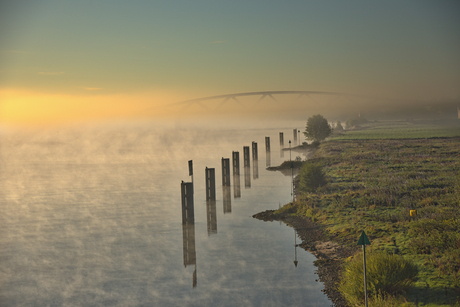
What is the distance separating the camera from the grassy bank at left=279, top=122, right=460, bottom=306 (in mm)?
17516

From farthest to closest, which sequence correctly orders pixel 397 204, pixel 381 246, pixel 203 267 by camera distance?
pixel 397 204 → pixel 203 267 → pixel 381 246

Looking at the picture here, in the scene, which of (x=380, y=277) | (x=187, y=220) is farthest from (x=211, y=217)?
(x=380, y=277)

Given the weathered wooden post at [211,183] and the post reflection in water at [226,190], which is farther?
the post reflection in water at [226,190]

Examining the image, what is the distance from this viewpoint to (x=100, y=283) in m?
23.2

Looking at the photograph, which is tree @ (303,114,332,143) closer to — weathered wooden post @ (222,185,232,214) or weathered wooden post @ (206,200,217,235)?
weathered wooden post @ (222,185,232,214)

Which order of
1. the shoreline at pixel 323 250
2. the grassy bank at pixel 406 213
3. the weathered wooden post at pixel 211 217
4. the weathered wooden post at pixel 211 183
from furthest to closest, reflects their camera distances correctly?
1. the weathered wooden post at pixel 211 183
2. the weathered wooden post at pixel 211 217
3. the shoreline at pixel 323 250
4. the grassy bank at pixel 406 213

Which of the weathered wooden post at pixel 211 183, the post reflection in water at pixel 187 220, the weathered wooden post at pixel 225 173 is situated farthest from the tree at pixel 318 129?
the post reflection in water at pixel 187 220

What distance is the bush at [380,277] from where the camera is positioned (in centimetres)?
1677

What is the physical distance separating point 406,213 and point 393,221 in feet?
4.51

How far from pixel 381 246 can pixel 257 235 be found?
10.5m

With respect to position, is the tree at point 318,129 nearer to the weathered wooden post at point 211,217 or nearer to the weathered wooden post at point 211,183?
the weathered wooden post at point 211,217

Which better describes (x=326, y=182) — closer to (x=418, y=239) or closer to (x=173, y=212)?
(x=173, y=212)

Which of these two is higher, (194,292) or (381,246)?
(381,246)

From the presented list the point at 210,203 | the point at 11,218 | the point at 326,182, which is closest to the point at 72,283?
the point at 210,203
